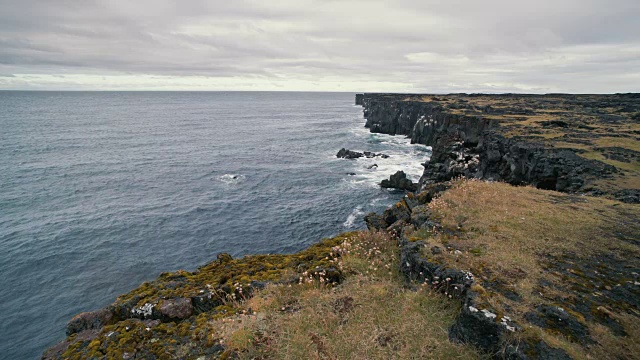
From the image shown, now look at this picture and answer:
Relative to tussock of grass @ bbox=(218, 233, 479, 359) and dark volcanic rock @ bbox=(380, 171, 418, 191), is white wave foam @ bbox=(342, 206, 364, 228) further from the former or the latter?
tussock of grass @ bbox=(218, 233, 479, 359)

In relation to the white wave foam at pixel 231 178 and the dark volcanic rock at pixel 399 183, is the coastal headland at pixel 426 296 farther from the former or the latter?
the white wave foam at pixel 231 178

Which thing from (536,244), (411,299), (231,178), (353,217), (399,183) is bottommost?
(353,217)

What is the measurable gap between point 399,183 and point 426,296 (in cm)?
4171

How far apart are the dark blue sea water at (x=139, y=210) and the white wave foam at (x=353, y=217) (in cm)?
13

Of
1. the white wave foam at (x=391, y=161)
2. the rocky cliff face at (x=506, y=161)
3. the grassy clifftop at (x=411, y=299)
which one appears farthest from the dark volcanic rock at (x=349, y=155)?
the grassy clifftop at (x=411, y=299)

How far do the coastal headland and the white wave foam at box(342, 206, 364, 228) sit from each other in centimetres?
2266

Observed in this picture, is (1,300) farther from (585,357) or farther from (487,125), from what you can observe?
(487,125)

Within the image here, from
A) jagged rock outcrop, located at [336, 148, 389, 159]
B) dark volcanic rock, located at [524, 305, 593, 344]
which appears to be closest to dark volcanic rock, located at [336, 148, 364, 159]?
jagged rock outcrop, located at [336, 148, 389, 159]

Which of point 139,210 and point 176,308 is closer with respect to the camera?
point 176,308

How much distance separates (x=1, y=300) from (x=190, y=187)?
27.6 m

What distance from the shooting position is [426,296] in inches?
380

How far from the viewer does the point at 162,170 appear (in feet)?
200

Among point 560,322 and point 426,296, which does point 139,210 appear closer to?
point 426,296

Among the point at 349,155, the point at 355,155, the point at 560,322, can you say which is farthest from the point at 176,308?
the point at 355,155
